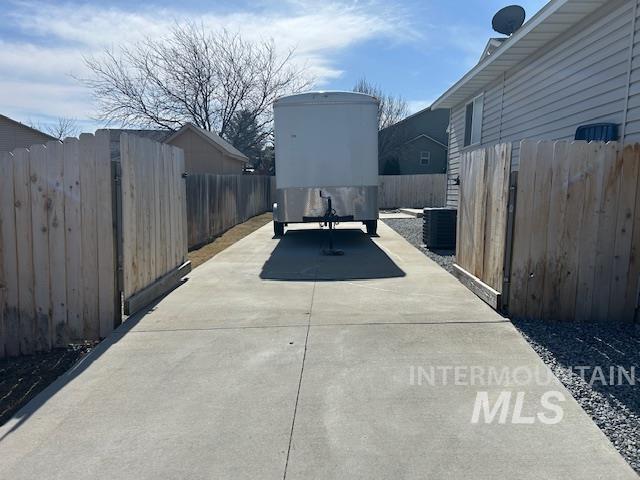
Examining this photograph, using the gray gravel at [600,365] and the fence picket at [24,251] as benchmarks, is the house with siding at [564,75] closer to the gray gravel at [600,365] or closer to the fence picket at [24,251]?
the gray gravel at [600,365]

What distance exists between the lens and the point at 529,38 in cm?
762

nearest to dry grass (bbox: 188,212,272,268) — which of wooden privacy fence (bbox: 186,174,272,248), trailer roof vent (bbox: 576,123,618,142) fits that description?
wooden privacy fence (bbox: 186,174,272,248)

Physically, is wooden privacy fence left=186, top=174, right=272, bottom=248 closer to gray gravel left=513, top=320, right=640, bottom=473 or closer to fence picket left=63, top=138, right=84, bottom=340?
fence picket left=63, top=138, right=84, bottom=340

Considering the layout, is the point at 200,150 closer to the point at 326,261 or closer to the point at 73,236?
the point at 326,261

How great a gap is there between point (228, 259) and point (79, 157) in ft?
14.8

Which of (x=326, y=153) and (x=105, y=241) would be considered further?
(x=326, y=153)

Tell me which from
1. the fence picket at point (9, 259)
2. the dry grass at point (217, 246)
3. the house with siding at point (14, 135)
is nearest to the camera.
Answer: the fence picket at point (9, 259)

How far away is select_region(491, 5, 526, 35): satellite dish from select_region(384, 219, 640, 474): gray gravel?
25.8 ft

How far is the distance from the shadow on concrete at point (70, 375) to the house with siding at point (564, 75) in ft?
20.0

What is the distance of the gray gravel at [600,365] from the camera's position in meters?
2.83

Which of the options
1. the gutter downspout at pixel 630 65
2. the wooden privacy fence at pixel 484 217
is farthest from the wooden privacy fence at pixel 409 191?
the gutter downspout at pixel 630 65

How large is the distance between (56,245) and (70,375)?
61.2 inches

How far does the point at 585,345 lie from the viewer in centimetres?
421

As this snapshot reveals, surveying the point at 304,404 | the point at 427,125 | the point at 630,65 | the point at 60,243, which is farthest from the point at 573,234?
the point at 427,125
